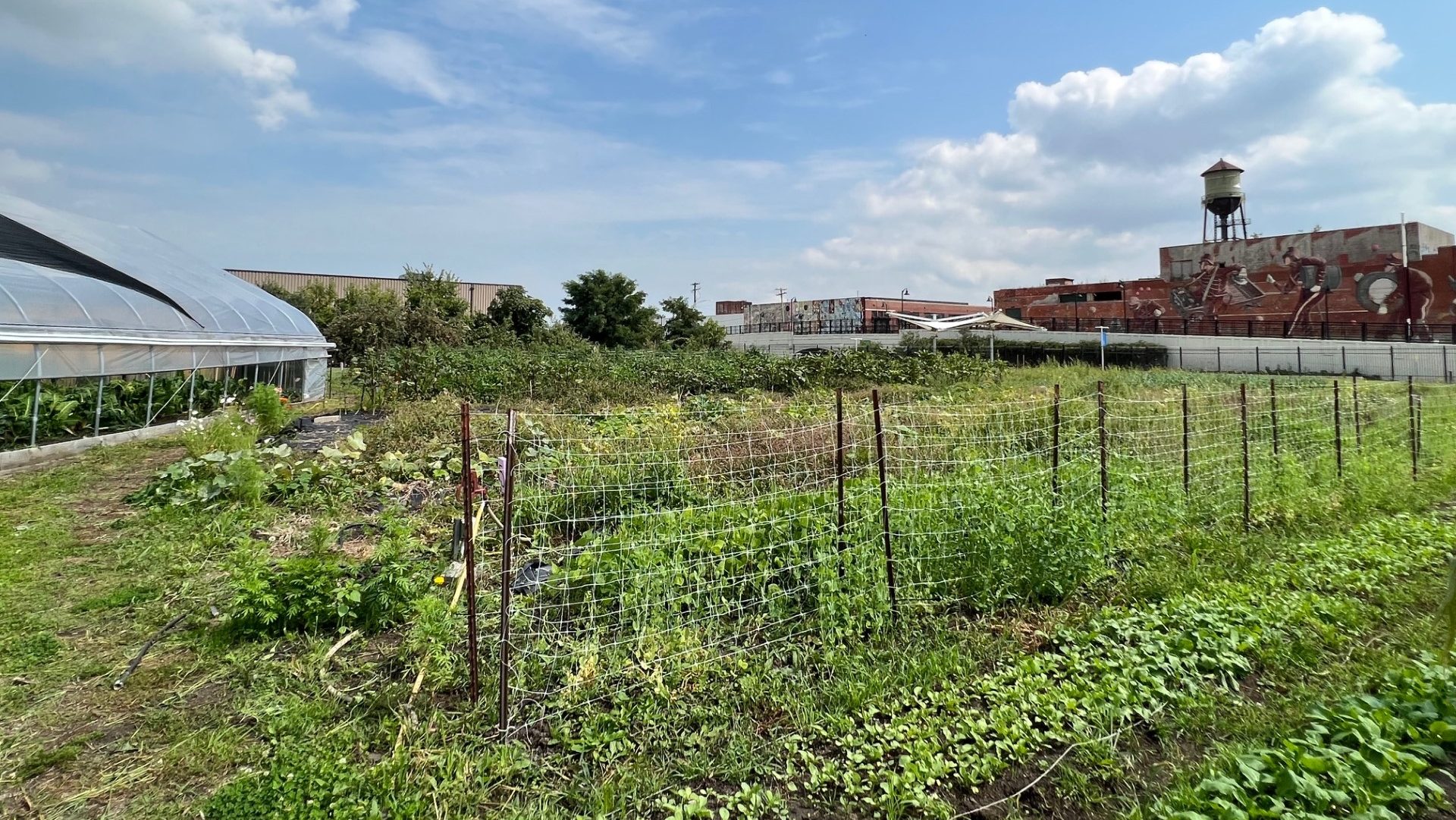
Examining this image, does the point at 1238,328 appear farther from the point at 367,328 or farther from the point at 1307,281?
the point at 367,328

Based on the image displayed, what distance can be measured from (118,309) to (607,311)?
2683 cm

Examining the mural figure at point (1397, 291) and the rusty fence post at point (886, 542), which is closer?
the rusty fence post at point (886, 542)

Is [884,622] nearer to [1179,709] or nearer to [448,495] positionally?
[1179,709]

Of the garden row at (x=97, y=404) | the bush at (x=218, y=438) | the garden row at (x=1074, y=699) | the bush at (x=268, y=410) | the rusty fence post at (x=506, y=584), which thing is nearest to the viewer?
the garden row at (x=1074, y=699)

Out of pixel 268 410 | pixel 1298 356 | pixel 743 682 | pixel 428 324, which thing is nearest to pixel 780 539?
pixel 743 682

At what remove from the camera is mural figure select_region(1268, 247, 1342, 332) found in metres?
33.5

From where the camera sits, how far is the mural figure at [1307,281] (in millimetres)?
33531

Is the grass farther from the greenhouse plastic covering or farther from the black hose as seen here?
the greenhouse plastic covering

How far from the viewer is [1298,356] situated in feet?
89.5

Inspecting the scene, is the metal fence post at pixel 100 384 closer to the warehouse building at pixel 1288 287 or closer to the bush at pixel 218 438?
the bush at pixel 218 438

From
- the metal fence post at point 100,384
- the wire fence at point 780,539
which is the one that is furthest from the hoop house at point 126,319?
the wire fence at point 780,539

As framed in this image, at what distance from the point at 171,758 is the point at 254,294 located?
19584 millimetres

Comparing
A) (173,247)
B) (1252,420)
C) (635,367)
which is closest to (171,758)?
(1252,420)

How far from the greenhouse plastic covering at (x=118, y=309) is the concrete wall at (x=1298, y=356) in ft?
45.4
